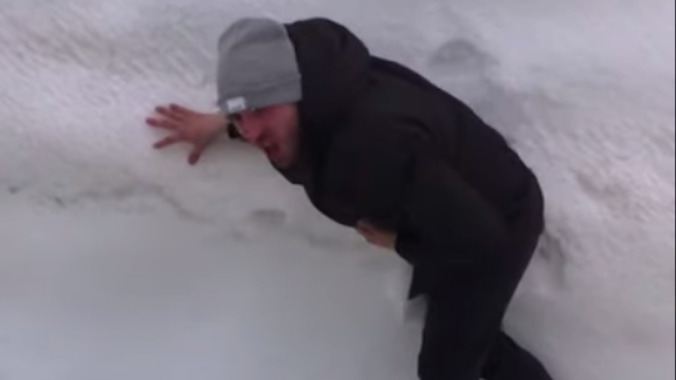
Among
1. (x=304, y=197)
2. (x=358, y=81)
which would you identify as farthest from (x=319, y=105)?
(x=304, y=197)

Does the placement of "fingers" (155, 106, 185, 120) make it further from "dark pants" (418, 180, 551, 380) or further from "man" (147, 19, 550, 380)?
"dark pants" (418, 180, 551, 380)

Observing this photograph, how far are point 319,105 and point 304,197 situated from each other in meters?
0.25

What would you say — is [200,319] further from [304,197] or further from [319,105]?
[319,105]

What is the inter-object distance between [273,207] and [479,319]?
0.90 feet

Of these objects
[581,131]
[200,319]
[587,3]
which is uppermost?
[587,3]

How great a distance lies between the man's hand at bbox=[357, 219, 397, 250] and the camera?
4.75 ft

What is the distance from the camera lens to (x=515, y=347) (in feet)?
5.07

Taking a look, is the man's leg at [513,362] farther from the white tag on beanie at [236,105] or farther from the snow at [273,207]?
the white tag on beanie at [236,105]

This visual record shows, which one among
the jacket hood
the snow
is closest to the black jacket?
the jacket hood

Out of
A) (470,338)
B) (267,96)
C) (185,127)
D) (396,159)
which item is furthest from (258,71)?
(470,338)

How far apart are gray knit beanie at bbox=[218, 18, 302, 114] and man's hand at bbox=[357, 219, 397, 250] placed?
0.19m

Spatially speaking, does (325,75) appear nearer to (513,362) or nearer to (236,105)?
(236,105)

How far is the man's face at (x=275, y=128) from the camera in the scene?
4.36 ft

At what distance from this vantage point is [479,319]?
1.47 metres
